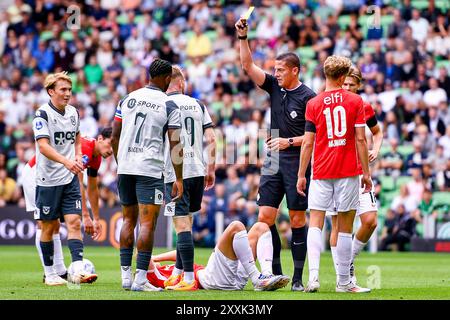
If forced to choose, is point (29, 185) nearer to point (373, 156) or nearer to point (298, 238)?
point (298, 238)

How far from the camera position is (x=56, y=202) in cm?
1230

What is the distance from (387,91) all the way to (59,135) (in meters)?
14.0

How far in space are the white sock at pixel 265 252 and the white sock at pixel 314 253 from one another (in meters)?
0.71

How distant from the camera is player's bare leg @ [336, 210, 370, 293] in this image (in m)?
10.5

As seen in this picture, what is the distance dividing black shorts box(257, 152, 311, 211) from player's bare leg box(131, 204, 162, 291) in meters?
1.37

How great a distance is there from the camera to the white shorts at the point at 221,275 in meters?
10.8

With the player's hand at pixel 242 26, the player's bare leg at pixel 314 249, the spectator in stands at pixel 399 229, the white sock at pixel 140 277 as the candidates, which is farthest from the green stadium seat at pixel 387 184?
the white sock at pixel 140 277

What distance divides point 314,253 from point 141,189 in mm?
1960

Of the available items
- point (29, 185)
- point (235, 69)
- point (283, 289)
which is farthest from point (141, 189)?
point (235, 69)

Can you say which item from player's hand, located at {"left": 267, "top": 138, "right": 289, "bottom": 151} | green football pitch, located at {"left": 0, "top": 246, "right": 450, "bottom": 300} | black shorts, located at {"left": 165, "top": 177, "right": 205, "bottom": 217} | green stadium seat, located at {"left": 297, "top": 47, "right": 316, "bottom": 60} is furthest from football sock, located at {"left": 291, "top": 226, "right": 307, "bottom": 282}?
green stadium seat, located at {"left": 297, "top": 47, "right": 316, "bottom": 60}

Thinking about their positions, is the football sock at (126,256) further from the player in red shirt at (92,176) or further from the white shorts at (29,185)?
the white shorts at (29,185)

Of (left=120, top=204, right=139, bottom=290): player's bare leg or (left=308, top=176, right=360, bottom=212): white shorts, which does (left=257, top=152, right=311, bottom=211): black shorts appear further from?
(left=120, top=204, right=139, bottom=290): player's bare leg
